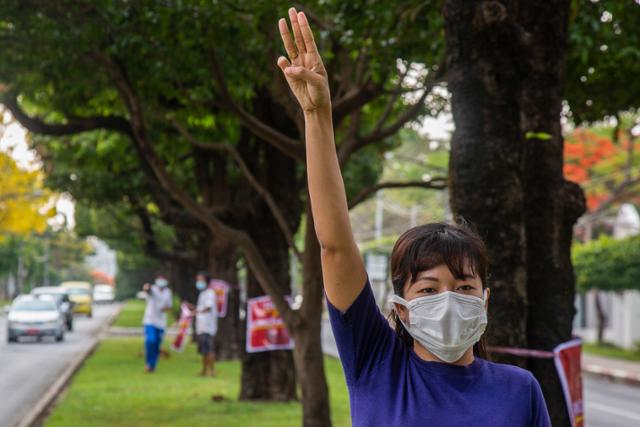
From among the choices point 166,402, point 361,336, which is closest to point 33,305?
point 166,402

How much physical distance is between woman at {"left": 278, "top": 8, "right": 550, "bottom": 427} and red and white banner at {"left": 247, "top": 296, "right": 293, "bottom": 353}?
12057 mm

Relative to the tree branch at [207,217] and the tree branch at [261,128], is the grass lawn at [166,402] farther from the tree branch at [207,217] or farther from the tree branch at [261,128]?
the tree branch at [261,128]

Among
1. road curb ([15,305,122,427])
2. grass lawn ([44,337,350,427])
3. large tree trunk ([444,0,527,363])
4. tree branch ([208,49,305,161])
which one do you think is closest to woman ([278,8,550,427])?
large tree trunk ([444,0,527,363])

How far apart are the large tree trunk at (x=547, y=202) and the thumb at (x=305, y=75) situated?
3.49 meters

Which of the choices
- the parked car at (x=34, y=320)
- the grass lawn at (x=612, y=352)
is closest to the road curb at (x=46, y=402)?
the parked car at (x=34, y=320)

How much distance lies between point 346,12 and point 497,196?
3.78 metres

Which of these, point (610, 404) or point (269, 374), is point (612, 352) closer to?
point (610, 404)

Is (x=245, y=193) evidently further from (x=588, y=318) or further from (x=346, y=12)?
(x=588, y=318)

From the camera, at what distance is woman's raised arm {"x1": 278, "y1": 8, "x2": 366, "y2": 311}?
289 cm

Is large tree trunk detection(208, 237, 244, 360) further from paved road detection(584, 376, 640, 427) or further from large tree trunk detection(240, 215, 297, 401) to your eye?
large tree trunk detection(240, 215, 297, 401)

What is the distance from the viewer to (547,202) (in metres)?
6.46

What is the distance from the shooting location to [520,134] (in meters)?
6.14

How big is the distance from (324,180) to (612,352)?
34216mm

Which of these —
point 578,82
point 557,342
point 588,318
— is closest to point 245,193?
point 578,82
